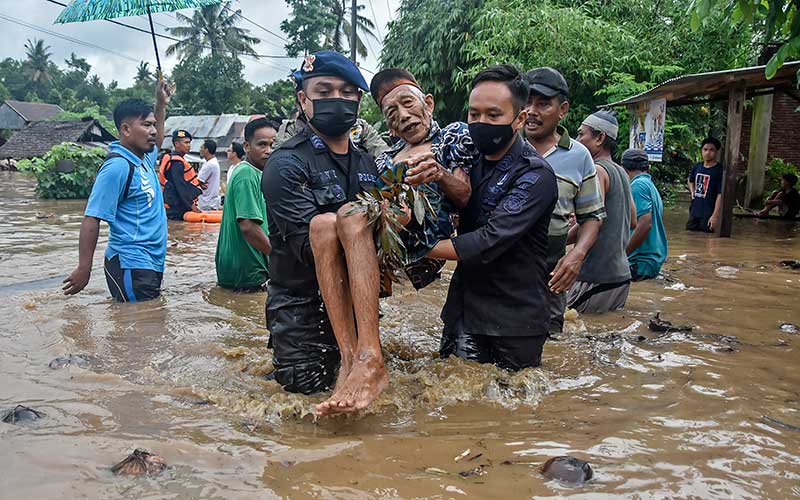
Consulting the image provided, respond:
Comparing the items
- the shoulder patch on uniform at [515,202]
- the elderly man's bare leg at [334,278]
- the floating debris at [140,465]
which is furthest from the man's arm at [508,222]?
the floating debris at [140,465]

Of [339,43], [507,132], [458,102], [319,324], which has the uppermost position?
[339,43]

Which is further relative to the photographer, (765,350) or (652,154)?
(652,154)

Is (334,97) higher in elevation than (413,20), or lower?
lower

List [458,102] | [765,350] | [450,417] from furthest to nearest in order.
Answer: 1. [458,102]
2. [765,350]
3. [450,417]

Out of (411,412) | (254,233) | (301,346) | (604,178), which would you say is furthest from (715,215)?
(301,346)

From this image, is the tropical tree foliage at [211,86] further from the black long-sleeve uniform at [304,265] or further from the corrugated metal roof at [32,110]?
the black long-sleeve uniform at [304,265]

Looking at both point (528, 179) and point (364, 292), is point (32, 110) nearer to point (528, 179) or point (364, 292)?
point (364, 292)

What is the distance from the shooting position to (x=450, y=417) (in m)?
3.22

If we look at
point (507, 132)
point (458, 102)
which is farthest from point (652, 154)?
point (507, 132)

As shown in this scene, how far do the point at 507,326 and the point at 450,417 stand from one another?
56 centimetres

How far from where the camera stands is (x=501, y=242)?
3203 millimetres

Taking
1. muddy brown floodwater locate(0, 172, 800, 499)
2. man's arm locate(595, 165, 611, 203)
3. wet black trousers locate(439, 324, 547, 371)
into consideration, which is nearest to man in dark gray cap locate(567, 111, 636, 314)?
man's arm locate(595, 165, 611, 203)

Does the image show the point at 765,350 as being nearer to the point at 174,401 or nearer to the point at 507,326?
the point at 507,326

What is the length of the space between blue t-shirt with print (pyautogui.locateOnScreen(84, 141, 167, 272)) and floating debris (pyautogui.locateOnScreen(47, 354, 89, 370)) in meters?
1.24
